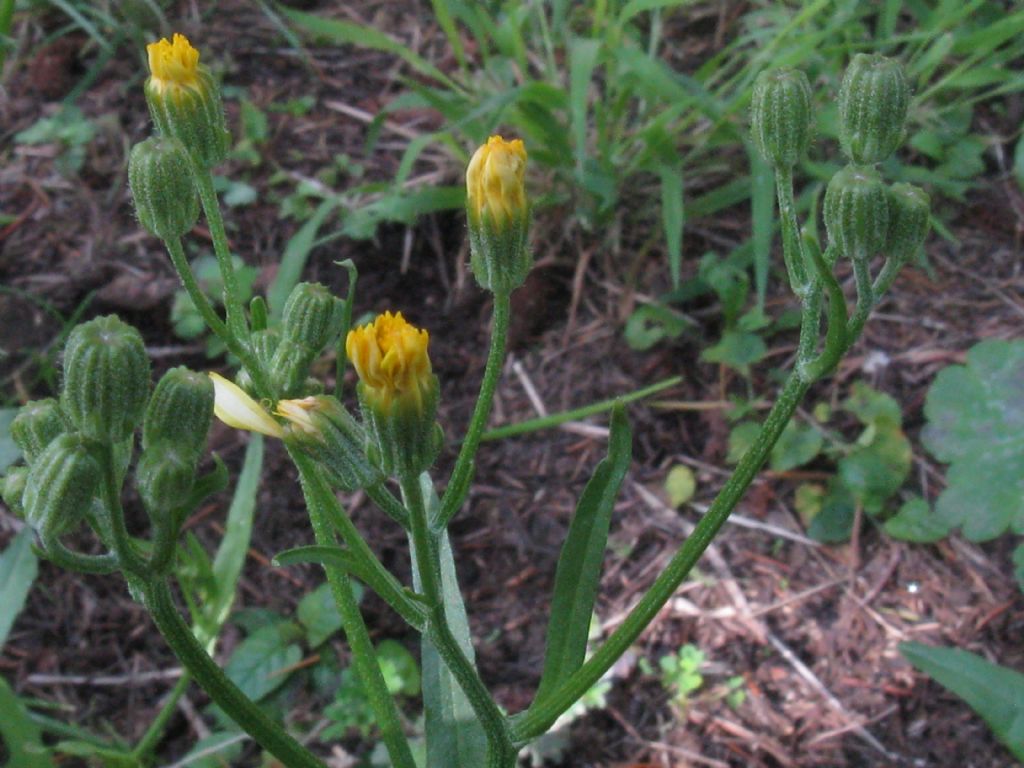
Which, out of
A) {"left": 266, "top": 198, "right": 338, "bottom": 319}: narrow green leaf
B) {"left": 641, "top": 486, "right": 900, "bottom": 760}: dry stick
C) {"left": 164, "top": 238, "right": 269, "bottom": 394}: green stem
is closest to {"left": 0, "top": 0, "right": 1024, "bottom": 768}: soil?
{"left": 641, "top": 486, "right": 900, "bottom": 760}: dry stick

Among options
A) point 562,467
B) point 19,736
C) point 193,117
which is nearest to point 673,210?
point 562,467

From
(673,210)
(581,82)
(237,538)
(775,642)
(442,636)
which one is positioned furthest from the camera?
(673,210)

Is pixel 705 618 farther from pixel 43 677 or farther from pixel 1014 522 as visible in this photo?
pixel 43 677

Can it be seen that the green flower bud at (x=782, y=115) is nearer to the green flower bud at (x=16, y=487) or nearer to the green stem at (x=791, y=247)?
the green stem at (x=791, y=247)

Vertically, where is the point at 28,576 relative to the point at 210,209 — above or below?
below

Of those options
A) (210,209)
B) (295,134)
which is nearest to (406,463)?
(210,209)

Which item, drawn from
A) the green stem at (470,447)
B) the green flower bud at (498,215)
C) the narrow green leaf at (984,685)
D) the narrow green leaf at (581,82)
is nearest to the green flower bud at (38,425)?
the green stem at (470,447)

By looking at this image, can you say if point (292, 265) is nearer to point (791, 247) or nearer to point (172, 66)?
point (172, 66)
